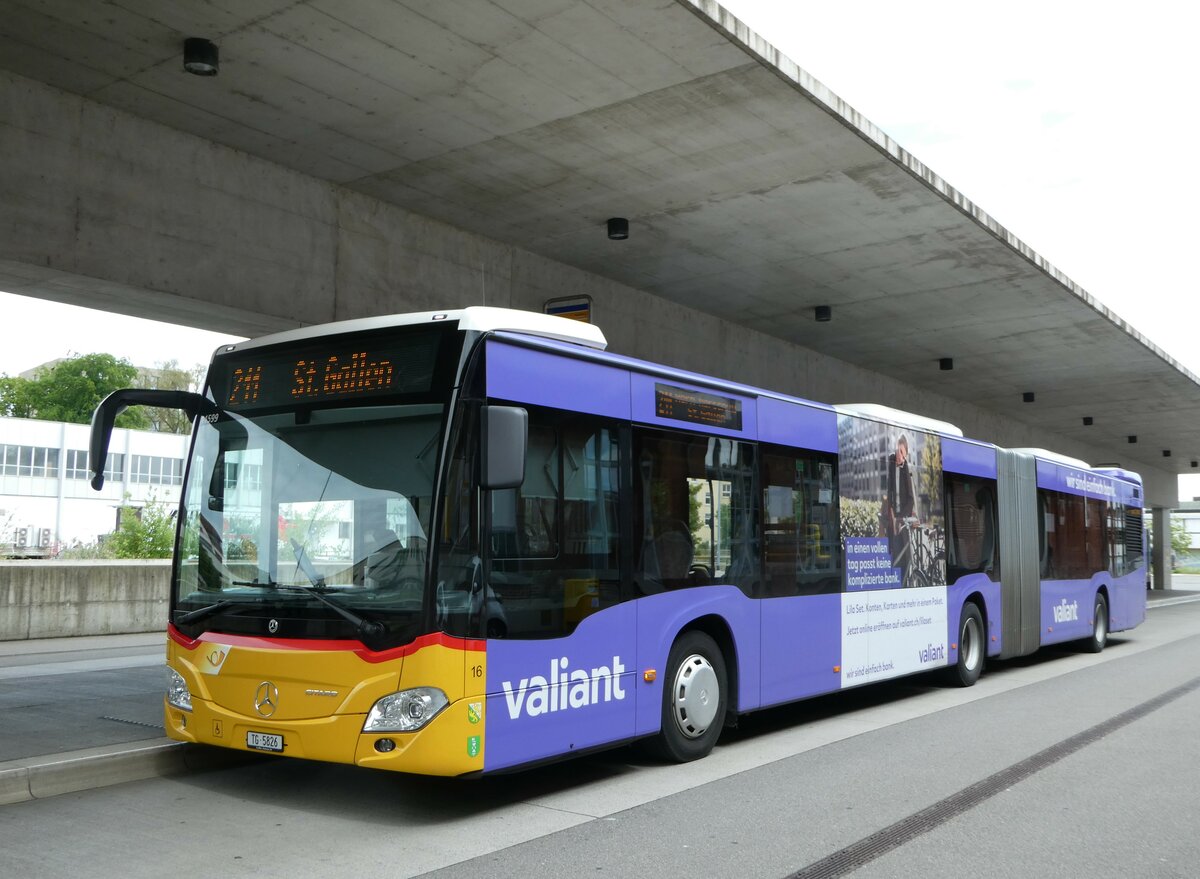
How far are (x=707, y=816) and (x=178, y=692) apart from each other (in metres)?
3.57

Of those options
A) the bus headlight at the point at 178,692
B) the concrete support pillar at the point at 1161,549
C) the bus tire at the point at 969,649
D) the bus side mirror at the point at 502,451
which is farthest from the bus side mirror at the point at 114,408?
the concrete support pillar at the point at 1161,549

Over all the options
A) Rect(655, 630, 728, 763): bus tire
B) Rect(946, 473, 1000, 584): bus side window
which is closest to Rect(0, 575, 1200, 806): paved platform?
Rect(655, 630, 728, 763): bus tire

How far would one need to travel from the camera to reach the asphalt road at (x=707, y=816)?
588 centimetres

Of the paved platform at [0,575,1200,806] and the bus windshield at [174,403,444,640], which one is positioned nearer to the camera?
the bus windshield at [174,403,444,640]

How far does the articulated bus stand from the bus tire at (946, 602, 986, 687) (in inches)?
182

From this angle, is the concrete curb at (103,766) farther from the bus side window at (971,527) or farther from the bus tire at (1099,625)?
the bus tire at (1099,625)

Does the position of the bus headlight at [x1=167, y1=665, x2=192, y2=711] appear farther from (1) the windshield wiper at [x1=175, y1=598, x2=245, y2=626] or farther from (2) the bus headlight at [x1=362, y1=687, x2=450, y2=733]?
(2) the bus headlight at [x1=362, y1=687, x2=450, y2=733]

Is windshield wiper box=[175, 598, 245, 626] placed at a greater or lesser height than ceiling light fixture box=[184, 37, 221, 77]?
lesser

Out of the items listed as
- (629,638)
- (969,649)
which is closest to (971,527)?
(969,649)

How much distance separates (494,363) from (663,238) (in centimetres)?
780

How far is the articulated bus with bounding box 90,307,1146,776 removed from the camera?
6.60m

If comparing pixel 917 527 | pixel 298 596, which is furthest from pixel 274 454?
pixel 917 527

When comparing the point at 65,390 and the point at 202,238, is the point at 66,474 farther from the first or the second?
the point at 202,238

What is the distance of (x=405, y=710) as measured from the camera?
6.48 metres
